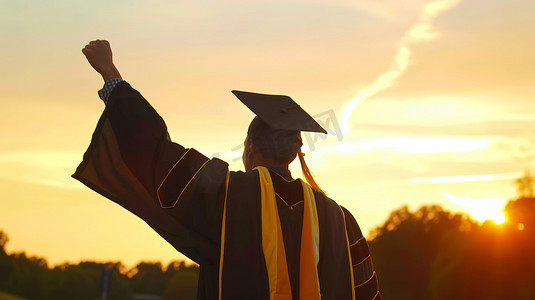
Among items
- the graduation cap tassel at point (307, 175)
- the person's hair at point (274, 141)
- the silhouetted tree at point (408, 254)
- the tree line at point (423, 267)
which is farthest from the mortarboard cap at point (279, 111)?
A: the silhouetted tree at point (408, 254)

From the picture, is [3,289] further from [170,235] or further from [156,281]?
[170,235]

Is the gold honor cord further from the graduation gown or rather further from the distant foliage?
the distant foliage

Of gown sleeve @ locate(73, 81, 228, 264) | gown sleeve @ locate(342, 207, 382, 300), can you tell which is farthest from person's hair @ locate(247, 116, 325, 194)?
gown sleeve @ locate(342, 207, 382, 300)

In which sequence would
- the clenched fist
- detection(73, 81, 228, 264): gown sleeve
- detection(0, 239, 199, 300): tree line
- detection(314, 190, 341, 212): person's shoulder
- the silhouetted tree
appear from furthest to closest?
detection(0, 239, 199, 300): tree line < the silhouetted tree < detection(314, 190, 341, 212): person's shoulder < the clenched fist < detection(73, 81, 228, 264): gown sleeve

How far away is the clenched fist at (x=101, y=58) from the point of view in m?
4.96

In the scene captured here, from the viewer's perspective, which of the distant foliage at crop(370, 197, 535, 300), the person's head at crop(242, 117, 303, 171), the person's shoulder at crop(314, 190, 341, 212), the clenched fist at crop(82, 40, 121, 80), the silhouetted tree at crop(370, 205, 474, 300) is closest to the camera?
the clenched fist at crop(82, 40, 121, 80)

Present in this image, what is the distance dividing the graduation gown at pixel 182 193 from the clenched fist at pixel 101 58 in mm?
138

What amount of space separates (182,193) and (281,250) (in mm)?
754

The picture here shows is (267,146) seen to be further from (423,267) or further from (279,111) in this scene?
(423,267)

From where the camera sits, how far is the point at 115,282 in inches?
4333

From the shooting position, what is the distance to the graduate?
483cm

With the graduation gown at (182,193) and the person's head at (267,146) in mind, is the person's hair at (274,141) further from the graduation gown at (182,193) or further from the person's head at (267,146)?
the graduation gown at (182,193)

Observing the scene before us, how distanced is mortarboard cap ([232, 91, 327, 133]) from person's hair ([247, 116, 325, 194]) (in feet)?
0.19

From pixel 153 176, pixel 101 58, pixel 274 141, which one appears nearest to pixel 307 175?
pixel 274 141
